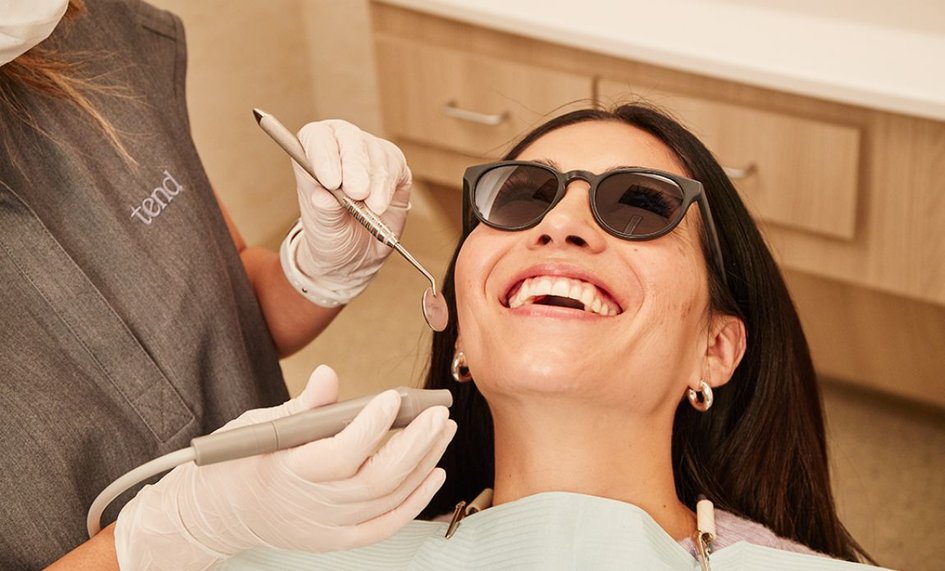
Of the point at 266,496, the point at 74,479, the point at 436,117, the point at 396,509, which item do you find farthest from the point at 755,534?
the point at 436,117

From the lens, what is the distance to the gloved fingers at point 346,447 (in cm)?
115

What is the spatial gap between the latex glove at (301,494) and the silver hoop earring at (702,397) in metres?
0.44

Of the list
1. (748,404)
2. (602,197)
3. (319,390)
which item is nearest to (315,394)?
(319,390)

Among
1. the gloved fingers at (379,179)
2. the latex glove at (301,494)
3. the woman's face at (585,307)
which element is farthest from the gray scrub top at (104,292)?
the woman's face at (585,307)

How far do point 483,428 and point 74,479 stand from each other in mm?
609

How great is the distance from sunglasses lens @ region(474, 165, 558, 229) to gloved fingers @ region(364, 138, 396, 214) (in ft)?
0.38

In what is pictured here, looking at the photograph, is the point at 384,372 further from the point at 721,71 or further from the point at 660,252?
the point at 660,252

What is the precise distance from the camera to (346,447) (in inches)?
45.3

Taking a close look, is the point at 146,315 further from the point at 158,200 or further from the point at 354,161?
the point at 354,161

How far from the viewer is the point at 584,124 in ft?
5.21

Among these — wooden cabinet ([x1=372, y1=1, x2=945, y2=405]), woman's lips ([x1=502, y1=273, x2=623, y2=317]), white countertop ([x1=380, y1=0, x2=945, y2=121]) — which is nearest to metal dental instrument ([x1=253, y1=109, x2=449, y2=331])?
woman's lips ([x1=502, y1=273, x2=623, y2=317])

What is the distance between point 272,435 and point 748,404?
77 cm

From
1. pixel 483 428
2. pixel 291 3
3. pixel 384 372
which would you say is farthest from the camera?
pixel 291 3

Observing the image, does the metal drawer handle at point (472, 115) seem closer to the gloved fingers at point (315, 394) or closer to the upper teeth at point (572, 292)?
the upper teeth at point (572, 292)
